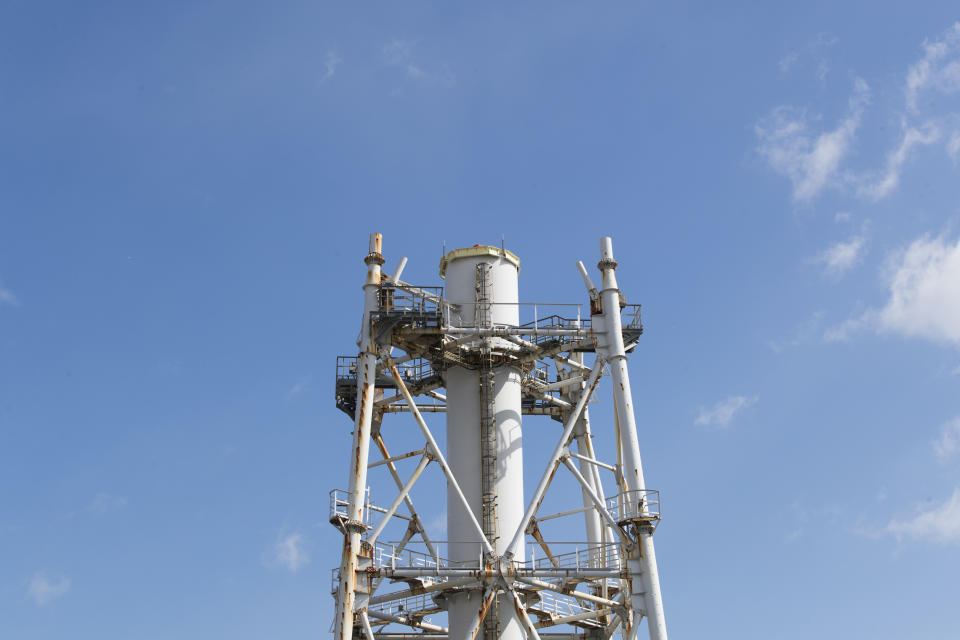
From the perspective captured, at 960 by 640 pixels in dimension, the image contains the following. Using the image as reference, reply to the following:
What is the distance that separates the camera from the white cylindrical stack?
39938mm

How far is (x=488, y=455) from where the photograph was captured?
41438mm

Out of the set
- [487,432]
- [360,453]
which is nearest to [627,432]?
[487,432]

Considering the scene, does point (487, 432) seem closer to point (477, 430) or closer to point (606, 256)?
point (477, 430)

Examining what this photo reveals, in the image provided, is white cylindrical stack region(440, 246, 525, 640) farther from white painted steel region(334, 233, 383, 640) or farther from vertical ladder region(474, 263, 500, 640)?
white painted steel region(334, 233, 383, 640)

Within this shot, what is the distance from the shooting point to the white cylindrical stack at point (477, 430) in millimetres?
39938

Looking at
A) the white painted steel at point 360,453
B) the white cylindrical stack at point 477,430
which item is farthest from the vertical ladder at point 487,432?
the white painted steel at point 360,453

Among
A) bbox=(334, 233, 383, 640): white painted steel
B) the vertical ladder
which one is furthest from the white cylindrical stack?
bbox=(334, 233, 383, 640): white painted steel

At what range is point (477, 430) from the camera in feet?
138

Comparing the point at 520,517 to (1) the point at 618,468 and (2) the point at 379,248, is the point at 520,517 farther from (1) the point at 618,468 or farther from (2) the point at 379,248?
(2) the point at 379,248

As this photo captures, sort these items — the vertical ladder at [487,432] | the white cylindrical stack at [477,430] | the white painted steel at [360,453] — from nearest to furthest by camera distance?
the white painted steel at [360,453] → the vertical ladder at [487,432] → the white cylindrical stack at [477,430]

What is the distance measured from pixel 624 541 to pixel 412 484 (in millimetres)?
8306

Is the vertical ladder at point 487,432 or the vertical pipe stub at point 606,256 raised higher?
the vertical pipe stub at point 606,256

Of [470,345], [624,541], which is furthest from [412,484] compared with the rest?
[624,541]

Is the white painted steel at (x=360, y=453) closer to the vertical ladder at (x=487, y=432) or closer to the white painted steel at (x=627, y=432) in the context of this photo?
the vertical ladder at (x=487, y=432)
